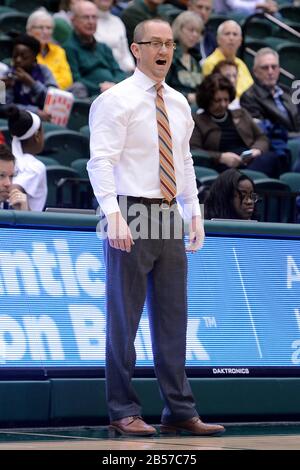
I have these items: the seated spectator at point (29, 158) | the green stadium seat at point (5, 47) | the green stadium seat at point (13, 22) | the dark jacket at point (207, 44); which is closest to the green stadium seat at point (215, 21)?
the dark jacket at point (207, 44)

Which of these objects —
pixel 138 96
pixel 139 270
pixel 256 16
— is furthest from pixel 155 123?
pixel 256 16

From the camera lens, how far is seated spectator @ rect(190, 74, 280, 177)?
11758 mm

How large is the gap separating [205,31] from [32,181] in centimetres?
612

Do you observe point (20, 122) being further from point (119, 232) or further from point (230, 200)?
point (119, 232)

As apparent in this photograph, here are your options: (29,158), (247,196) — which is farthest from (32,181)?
(247,196)

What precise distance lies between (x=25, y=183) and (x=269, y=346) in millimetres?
2686

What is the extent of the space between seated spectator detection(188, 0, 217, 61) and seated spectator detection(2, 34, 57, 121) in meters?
3.13

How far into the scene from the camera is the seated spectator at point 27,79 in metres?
11.6

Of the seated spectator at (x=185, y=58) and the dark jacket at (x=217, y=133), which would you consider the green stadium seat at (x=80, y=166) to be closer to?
the dark jacket at (x=217, y=133)

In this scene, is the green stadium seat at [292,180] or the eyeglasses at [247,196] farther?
the green stadium seat at [292,180]

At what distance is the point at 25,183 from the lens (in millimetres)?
9297

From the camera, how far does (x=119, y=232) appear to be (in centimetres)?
621

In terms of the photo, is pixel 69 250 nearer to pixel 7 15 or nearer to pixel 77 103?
pixel 77 103

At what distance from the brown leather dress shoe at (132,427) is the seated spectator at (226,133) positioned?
5.63 meters
